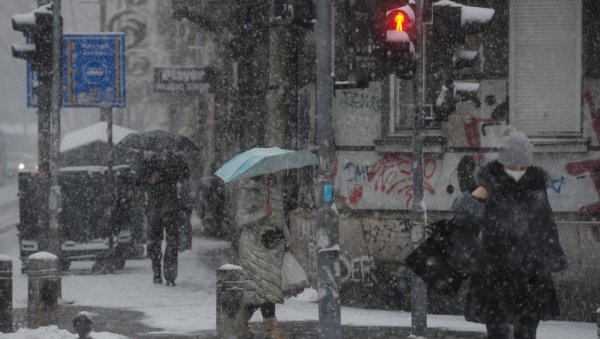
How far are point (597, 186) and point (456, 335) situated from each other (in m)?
3.22

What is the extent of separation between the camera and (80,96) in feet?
54.0

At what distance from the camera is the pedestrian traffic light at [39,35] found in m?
13.8

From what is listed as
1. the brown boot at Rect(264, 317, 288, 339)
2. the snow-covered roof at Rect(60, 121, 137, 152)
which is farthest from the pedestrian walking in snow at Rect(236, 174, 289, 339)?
the snow-covered roof at Rect(60, 121, 137, 152)

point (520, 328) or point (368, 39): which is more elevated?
point (368, 39)

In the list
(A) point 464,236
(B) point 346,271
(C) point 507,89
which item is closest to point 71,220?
(B) point 346,271

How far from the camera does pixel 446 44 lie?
1054 centimetres

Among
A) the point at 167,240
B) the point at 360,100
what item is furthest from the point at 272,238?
the point at 167,240

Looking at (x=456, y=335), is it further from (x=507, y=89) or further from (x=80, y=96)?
(x=80, y=96)

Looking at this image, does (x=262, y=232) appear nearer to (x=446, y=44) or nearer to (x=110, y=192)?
(x=446, y=44)

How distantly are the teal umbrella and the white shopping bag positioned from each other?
2.73 ft

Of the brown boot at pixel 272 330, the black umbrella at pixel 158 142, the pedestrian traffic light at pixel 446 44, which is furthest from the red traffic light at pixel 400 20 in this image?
the black umbrella at pixel 158 142

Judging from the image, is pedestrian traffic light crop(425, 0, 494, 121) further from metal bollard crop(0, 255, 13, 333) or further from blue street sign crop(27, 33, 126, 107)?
blue street sign crop(27, 33, 126, 107)

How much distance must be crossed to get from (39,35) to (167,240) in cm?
360

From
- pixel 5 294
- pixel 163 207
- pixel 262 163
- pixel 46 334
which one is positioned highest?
pixel 262 163
